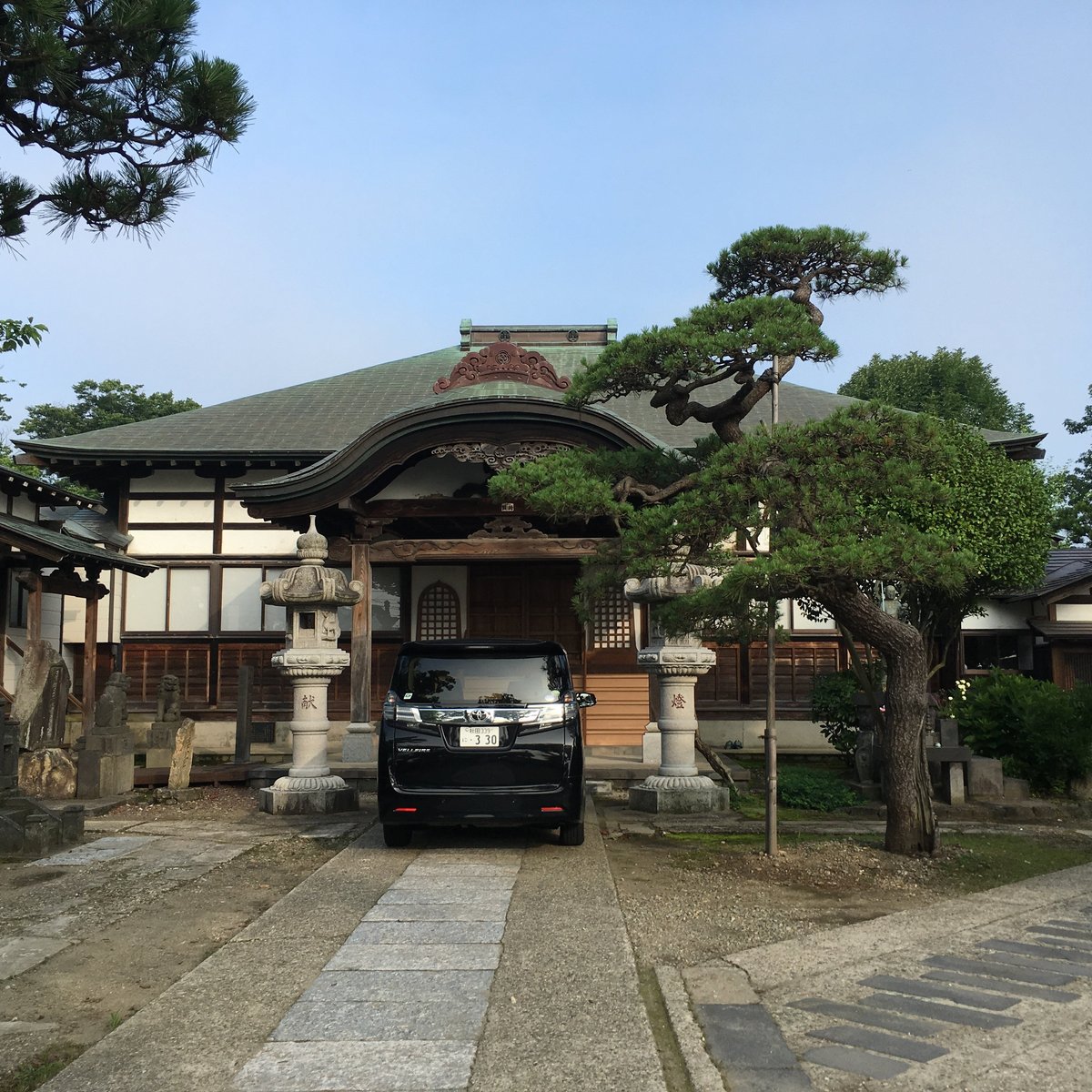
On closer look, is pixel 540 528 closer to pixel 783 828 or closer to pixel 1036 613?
pixel 783 828

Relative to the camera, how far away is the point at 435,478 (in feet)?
50.4

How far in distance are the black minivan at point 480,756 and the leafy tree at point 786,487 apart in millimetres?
1466

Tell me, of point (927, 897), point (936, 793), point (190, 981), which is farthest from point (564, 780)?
point (936, 793)

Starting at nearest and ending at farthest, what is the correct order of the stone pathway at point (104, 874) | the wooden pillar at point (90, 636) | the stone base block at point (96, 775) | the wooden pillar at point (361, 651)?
the stone pathway at point (104, 874)
the stone base block at point (96, 775)
the wooden pillar at point (361, 651)
the wooden pillar at point (90, 636)

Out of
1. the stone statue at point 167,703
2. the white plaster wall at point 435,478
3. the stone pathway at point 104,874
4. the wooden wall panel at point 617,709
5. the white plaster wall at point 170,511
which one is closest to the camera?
the stone pathway at point 104,874

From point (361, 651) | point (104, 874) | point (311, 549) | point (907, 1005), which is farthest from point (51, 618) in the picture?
point (907, 1005)

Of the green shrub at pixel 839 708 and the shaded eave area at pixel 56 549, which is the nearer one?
the shaded eave area at pixel 56 549

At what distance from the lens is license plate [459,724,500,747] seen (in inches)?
303

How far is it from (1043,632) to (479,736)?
11072 mm

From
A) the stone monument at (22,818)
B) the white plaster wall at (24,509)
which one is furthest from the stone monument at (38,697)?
the white plaster wall at (24,509)

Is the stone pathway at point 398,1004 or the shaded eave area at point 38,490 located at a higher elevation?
the shaded eave area at point 38,490

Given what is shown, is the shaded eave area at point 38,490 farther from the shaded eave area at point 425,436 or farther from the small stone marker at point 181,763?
the small stone marker at point 181,763

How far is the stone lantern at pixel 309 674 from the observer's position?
408 inches

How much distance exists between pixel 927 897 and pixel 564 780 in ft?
8.98
